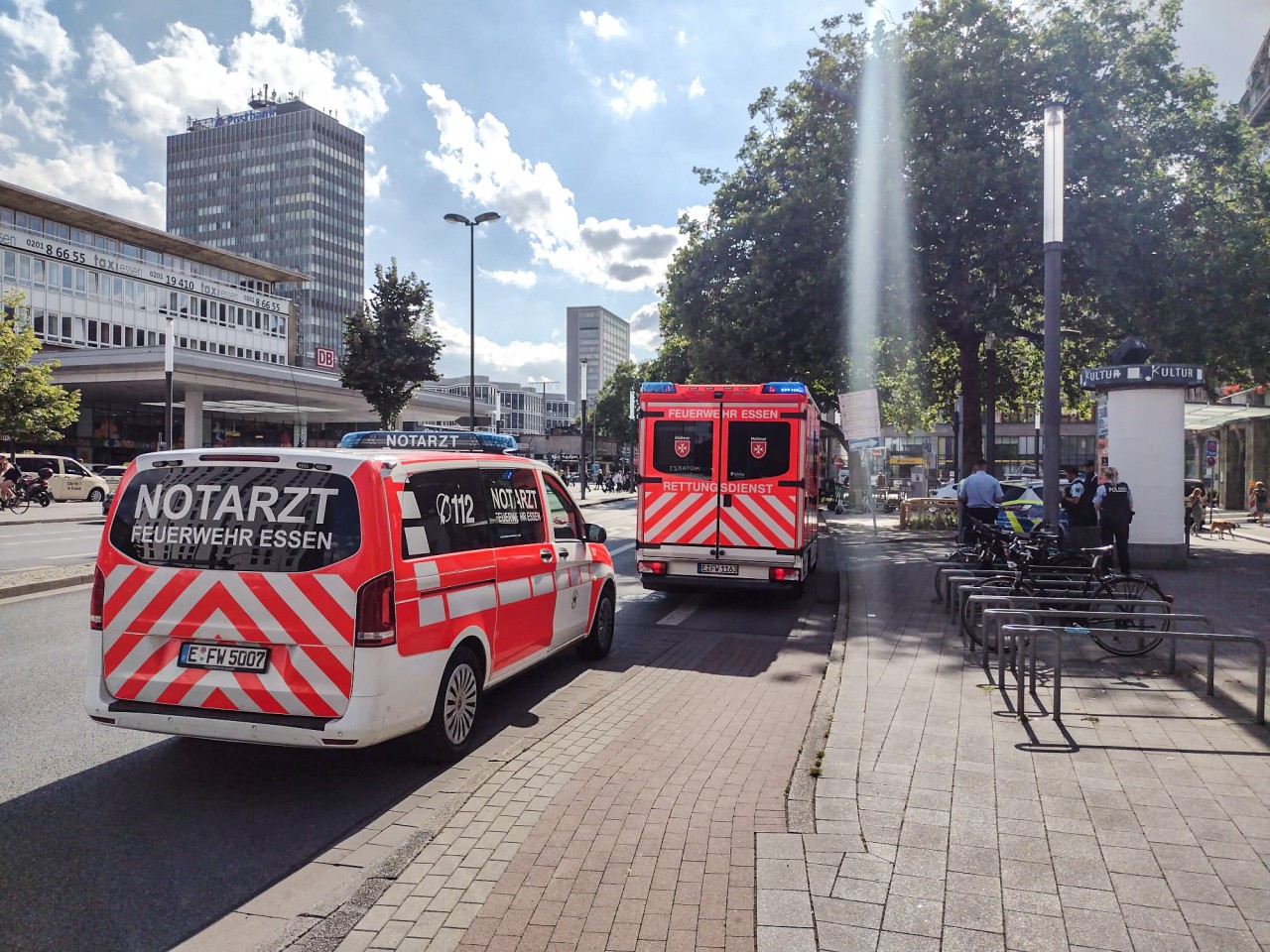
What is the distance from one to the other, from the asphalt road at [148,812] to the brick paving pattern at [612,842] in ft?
2.12

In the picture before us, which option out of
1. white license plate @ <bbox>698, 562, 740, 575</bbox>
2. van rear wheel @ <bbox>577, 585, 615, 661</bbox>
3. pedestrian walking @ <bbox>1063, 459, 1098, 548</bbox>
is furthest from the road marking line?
pedestrian walking @ <bbox>1063, 459, 1098, 548</bbox>

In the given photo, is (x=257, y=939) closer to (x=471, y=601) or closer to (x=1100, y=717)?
(x=471, y=601)

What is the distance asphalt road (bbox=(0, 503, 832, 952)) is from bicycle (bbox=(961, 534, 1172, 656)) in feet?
14.4

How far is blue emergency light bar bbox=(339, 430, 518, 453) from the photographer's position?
8383 mm

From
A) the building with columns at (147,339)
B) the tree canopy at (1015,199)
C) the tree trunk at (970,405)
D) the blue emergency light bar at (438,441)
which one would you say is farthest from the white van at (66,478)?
the tree trunk at (970,405)

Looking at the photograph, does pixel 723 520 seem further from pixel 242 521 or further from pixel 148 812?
pixel 148 812

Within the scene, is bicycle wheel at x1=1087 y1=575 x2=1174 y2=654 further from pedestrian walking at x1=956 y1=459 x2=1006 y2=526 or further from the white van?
the white van

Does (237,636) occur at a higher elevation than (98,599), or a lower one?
lower

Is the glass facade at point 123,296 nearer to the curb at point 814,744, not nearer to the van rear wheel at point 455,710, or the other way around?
the curb at point 814,744

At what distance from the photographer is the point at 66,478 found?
31.9m

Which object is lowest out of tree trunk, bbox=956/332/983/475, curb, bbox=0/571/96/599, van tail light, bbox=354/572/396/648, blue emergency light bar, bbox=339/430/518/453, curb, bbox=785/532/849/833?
curb, bbox=785/532/849/833

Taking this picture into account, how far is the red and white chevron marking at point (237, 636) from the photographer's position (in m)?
4.75

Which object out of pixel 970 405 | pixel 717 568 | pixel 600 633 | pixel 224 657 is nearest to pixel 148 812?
pixel 224 657

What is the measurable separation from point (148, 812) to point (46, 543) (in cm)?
1632
